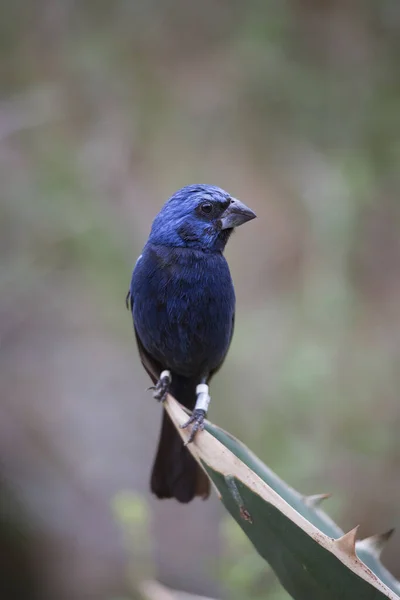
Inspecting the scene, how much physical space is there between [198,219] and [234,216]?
0.15m

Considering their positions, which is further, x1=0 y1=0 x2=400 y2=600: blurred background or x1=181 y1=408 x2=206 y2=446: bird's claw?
x1=0 y1=0 x2=400 y2=600: blurred background

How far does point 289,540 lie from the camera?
1.56 metres

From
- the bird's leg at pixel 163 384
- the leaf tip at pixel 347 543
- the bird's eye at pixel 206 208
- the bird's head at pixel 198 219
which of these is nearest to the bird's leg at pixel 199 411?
the bird's leg at pixel 163 384

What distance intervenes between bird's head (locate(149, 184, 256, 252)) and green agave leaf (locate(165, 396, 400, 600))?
4.05 feet

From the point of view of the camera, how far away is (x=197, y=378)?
9.98 feet

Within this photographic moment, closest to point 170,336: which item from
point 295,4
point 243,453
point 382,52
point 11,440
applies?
point 243,453

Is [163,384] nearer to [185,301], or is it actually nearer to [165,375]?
[165,375]

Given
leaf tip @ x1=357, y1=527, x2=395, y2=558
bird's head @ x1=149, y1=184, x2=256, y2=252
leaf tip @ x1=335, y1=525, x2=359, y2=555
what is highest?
bird's head @ x1=149, y1=184, x2=256, y2=252

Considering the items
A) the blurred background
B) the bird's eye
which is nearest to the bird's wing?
the bird's eye

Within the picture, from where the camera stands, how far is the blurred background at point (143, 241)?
13.6 ft

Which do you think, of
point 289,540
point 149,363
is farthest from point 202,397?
point 289,540

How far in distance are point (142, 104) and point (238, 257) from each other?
5.25 ft

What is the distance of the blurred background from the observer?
4.15m

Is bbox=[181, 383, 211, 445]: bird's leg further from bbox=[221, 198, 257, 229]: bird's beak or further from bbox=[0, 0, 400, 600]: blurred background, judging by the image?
bbox=[0, 0, 400, 600]: blurred background
